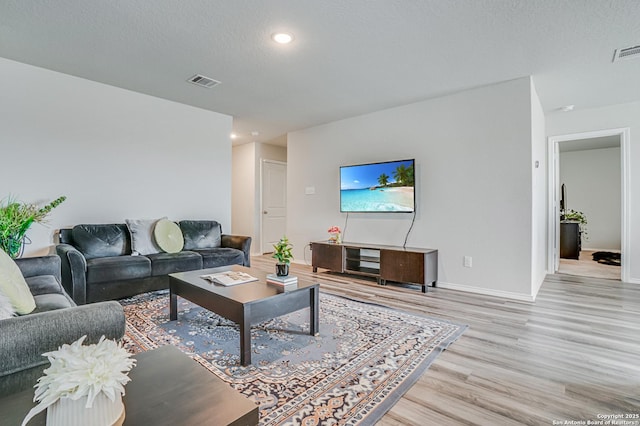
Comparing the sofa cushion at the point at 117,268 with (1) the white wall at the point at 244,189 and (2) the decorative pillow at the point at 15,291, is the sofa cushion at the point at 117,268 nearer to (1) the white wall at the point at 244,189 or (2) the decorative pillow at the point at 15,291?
(2) the decorative pillow at the point at 15,291

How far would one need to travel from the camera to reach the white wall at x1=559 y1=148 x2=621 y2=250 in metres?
7.19

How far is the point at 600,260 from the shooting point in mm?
6020

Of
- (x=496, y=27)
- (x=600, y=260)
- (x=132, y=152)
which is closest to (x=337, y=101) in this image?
(x=496, y=27)

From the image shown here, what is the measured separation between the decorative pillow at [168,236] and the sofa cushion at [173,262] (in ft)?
0.52

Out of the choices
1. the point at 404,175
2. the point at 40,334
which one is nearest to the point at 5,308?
the point at 40,334

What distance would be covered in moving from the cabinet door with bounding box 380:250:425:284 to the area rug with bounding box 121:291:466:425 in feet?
2.82

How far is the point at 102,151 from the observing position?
12.5 ft

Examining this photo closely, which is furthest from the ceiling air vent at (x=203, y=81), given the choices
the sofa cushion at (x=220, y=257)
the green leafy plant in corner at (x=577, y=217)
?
the green leafy plant in corner at (x=577, y=217)

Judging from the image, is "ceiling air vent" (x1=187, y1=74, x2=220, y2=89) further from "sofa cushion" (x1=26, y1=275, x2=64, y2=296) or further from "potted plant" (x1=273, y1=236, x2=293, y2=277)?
"sofa cushion" (x1=26, y1=275, x2=64, y2=296)

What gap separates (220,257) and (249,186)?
3.21 meters

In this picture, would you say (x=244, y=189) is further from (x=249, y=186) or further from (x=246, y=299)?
(x=246, y=299)

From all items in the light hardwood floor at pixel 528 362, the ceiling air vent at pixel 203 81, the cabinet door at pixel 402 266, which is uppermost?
the ceiling air vent at pixel 203 81

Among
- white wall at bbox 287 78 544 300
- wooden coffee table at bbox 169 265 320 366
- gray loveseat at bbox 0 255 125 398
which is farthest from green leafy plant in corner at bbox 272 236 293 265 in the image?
white wall at bbox 287 78 544 300

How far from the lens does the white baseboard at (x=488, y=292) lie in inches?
136
